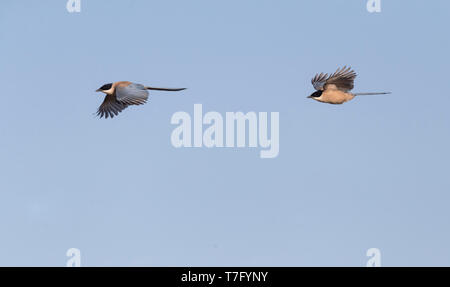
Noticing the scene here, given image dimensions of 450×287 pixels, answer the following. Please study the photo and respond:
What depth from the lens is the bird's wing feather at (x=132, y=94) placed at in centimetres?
1194

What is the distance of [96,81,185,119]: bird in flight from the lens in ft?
39.3

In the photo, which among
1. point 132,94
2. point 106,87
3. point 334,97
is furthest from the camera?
point 334,97

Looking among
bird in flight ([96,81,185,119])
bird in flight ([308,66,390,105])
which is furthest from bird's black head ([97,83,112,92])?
bird in flight ([308,66,390,105])

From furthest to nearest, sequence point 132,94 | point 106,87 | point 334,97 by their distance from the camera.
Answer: point 334,97
point 106,87
point 132,94

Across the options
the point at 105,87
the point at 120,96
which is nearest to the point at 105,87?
the point at 105,87

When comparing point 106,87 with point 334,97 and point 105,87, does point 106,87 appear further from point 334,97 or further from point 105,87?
point 334,97

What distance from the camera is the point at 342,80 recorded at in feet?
41.4

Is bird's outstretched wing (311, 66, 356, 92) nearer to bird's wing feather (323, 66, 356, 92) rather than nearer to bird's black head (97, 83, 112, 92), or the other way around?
bird's wing feather (323, 66, 356, 92)

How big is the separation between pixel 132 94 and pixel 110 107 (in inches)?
33.9

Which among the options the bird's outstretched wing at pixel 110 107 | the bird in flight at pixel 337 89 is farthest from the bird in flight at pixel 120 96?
the bird in flight at pixel 337 89
